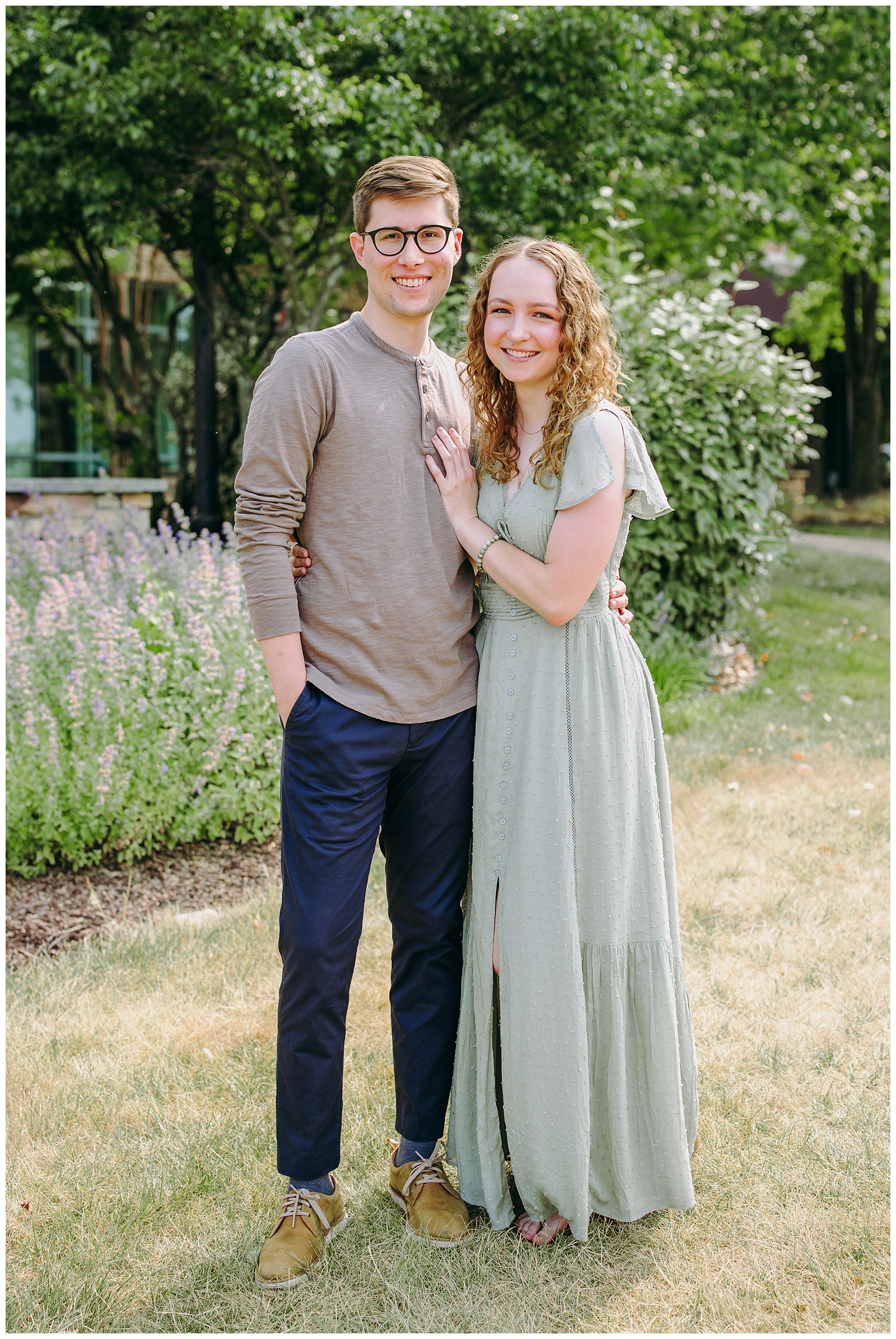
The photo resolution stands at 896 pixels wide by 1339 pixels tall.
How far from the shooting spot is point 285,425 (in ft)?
6.84

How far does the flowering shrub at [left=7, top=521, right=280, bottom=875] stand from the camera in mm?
3939

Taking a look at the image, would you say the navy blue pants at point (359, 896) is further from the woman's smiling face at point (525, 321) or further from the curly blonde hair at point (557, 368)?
the woman's smiling face at point (525, 321)

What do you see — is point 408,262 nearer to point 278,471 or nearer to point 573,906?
point 278,471

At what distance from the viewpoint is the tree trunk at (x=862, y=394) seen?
17719 mm

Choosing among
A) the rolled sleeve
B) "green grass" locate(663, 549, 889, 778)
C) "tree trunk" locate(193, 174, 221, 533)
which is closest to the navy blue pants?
the rolled sleeve

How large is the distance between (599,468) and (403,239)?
0.63 m

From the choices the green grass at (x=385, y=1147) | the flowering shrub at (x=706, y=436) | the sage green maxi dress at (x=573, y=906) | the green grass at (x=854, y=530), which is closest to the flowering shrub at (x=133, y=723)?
the green grass at (x=385, y=1147)

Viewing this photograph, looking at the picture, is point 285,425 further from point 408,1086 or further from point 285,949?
point 408,1086

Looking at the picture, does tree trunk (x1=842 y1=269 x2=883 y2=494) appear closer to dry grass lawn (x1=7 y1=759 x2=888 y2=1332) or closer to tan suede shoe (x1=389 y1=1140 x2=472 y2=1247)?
dry grass lawn (x1=7 y1=759 x2=888 y2=1332)

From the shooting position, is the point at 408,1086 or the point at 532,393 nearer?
the point at 532,393

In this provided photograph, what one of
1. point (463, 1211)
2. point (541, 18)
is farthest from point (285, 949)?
point (541, 18)

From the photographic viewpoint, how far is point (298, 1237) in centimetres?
220

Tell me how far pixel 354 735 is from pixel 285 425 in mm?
Result: 639

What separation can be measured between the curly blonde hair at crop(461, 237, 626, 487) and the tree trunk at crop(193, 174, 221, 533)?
611 centimetres
